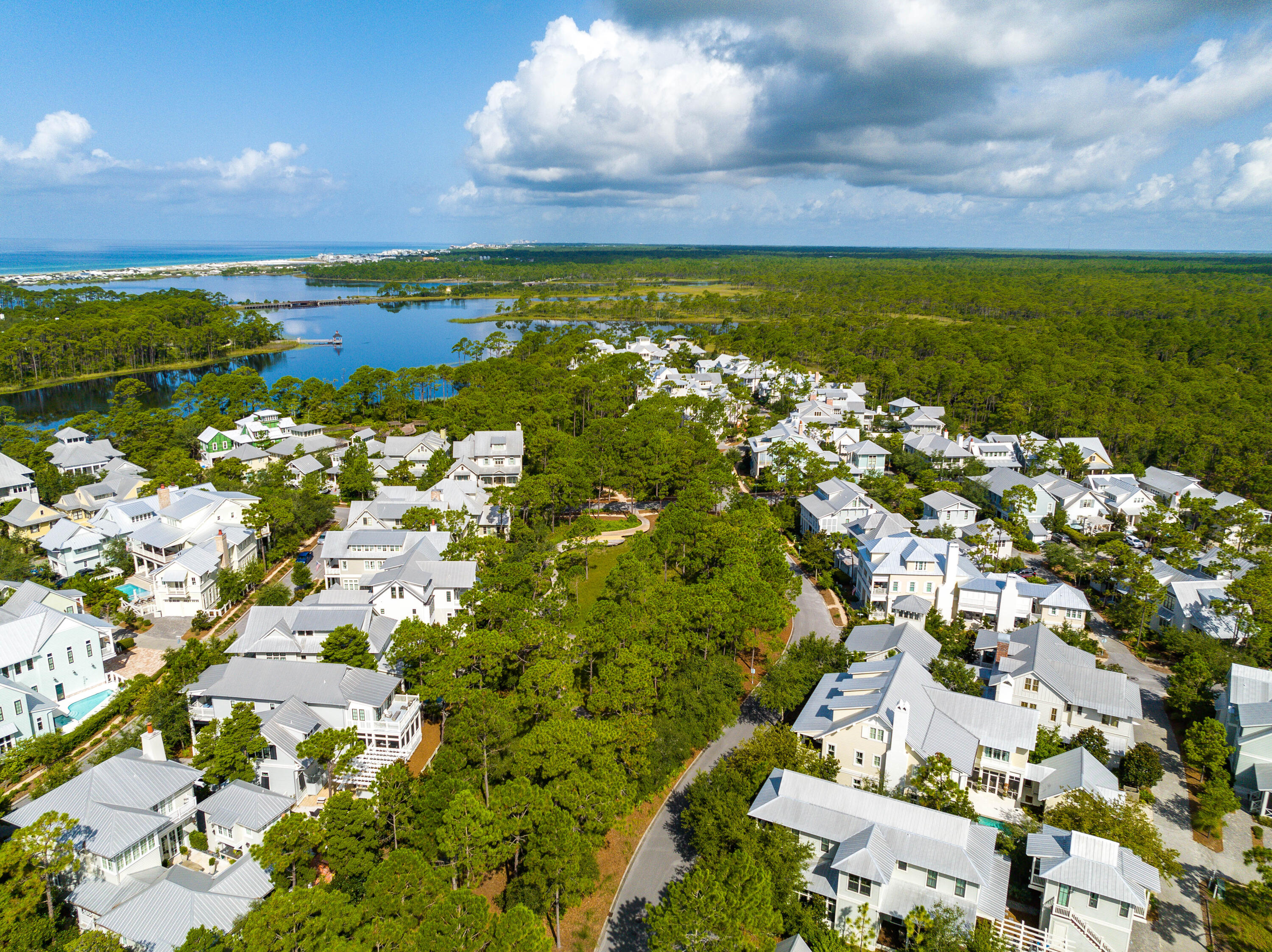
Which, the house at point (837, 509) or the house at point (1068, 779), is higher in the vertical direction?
the house at point (837, 509)

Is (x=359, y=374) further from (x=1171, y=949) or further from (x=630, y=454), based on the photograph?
(x=1171, y=949)

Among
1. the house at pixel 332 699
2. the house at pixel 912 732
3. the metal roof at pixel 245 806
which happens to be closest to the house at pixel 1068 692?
the house at pixel 912 732

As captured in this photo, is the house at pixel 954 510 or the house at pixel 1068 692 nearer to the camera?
the house at pixel 1068 692

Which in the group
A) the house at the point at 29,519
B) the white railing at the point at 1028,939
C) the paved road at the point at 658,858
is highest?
the house at the point at 29,519

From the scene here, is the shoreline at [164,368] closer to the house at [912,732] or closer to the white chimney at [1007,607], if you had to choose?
the house at [912,732]

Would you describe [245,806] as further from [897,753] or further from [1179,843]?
[1179,843]

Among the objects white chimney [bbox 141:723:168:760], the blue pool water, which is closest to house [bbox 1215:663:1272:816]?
white chimney [bbox 141:723:168:760]

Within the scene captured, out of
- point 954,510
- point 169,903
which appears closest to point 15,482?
point 169,903
